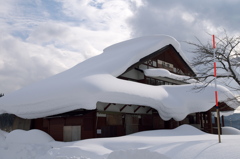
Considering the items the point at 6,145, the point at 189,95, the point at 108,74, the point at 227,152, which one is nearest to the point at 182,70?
the point at 189,95

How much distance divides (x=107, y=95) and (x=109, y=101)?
0.38 meters

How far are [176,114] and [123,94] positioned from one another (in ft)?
15.9

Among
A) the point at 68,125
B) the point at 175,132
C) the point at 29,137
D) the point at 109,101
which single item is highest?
the point at 109,101

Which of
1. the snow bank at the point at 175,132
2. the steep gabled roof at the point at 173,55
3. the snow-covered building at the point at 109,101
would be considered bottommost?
the snow bank at the point at 175,132

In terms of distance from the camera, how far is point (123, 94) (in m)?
15.0

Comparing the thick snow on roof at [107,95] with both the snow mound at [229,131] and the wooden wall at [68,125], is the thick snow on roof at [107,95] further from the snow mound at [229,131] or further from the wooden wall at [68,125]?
the snow mound at [229,131]

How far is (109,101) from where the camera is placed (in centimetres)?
1433

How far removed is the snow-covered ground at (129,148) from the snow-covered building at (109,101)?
1534mm

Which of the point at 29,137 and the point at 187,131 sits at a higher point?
the point at 187,131

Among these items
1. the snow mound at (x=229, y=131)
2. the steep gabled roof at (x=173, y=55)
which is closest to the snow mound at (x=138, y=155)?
the steep gabled roof at (x=173, y=55)

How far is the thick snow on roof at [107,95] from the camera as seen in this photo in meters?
14.2

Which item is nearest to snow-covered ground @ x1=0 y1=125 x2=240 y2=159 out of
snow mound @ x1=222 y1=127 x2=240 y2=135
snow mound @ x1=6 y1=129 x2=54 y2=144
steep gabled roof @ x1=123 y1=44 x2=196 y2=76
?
snow mound @ x1=6 y1=129 x2=54 y2=144

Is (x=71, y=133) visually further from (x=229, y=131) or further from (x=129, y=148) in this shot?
→ (x=229, y=131)

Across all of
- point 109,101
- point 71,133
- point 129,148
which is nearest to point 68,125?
point 71,133
